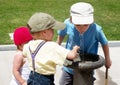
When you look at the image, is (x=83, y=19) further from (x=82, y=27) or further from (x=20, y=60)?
(x=20, y=60)

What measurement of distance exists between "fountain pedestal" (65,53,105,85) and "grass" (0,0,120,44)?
3.68m

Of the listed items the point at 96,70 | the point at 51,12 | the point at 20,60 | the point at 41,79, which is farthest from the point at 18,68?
the point at 51,12

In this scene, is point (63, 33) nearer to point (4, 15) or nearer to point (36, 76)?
point (36, 76)

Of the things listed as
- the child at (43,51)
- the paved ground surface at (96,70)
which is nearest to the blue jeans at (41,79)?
the child at (43,51)

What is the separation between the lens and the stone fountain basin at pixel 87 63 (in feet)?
12.4

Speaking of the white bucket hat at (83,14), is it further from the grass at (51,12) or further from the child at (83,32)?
the grass at (51,12)

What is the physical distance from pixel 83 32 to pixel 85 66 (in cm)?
68

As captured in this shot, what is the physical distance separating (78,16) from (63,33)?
0.57 metres

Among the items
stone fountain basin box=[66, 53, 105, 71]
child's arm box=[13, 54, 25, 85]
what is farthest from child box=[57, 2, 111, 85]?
child's arm box=[13, 54, 25, 85]

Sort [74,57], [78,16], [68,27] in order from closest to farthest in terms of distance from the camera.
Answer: [74,57] → [78,16] → [68,27]

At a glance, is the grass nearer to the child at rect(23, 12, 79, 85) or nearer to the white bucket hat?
the white bucket hat

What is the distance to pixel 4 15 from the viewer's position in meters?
8.97

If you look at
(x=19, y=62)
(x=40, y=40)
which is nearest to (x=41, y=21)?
(x=40, y=40)

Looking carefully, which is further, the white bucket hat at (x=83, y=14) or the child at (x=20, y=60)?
the child at (x=20, y=60)
